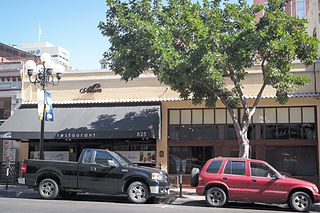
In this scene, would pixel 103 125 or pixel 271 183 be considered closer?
pixel 271 183

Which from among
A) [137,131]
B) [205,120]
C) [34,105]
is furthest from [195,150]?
[34,105]

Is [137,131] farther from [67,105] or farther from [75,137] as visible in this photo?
[67,105]

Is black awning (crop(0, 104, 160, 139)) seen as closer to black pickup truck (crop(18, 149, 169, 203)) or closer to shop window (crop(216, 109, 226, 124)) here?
shop window (crop(216, 109, 226, 124))

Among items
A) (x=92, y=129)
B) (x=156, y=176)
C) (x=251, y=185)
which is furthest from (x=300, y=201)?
(x=92, y=129)

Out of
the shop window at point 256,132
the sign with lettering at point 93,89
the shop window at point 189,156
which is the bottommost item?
the shop window at point 189,156

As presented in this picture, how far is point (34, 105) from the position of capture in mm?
20500

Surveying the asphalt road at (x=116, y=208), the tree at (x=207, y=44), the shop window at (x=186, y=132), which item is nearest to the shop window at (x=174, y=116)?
the shop window at (x=186, y=132)

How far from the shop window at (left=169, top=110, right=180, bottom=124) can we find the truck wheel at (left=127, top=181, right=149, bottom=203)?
6103 mm

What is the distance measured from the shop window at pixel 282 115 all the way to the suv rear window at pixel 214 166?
19.1ft

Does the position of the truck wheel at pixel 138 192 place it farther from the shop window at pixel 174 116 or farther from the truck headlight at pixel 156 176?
the shop window at pixel 174 116

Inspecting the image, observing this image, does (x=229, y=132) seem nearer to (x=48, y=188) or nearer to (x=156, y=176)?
(x=156, y=176)

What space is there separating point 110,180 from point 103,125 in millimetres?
5077

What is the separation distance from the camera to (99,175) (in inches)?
542

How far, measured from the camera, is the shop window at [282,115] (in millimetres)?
18072
